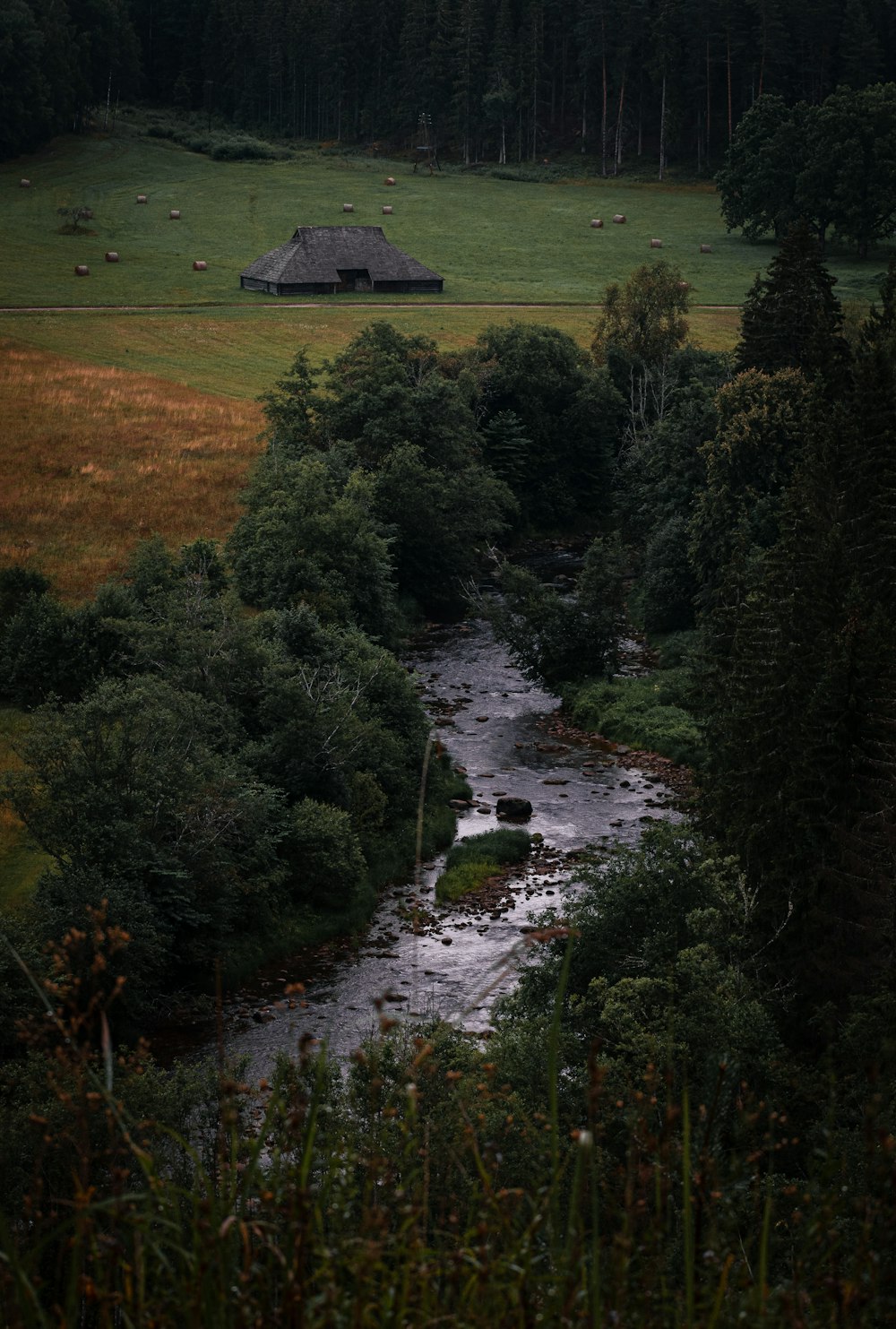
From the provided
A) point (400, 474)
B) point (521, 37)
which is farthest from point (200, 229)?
point (400, 474)

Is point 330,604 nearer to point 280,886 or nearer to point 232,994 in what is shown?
point 280,886

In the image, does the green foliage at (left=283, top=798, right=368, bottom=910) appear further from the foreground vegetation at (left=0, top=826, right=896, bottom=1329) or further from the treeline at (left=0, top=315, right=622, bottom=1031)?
the foreground vegetation at (left=0, top=826, right=896, bottom=1329)

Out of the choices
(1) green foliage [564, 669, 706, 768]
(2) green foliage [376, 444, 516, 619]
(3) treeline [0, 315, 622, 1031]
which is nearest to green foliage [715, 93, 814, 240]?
(3) treeline [0, 315, 622, 1031]

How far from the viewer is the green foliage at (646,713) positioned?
4250 cm

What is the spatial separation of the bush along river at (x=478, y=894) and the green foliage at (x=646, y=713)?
772 mm

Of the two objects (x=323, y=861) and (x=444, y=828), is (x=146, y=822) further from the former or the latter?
(x=444, y=828)

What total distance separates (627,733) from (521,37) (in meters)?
111

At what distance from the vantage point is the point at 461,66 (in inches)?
5413

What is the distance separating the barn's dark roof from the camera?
99438 millimetres

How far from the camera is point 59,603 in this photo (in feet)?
145

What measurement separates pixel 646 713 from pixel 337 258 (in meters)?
64.6

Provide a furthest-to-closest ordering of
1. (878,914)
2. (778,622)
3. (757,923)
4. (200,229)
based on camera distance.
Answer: (200,229)
(778,622)
(757,923)
(878,914)

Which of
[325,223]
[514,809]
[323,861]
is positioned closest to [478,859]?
[514,809]

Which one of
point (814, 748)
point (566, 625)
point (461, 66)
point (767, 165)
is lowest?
point (566, 625)
